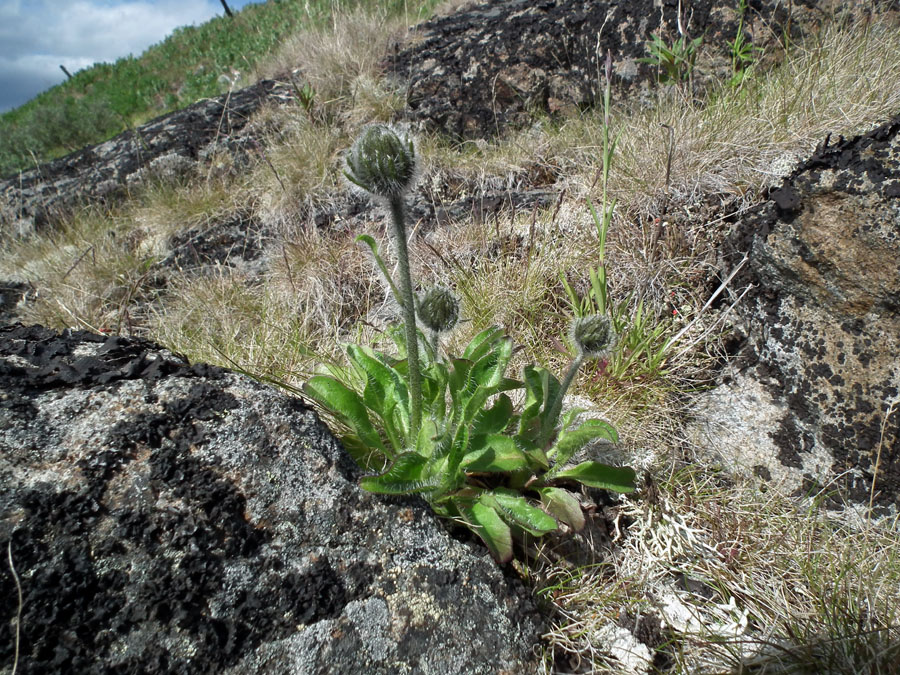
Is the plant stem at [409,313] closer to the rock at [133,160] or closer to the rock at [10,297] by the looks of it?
the rock at [10,297]

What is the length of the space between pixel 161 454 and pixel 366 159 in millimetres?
1062

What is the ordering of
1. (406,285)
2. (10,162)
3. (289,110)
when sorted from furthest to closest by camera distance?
(10,162), (289,110), (406,285)

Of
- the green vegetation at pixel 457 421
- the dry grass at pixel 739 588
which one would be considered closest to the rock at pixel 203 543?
the green vegetation at pixel 457 421

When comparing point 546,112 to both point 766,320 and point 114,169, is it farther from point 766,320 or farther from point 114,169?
point 114,169

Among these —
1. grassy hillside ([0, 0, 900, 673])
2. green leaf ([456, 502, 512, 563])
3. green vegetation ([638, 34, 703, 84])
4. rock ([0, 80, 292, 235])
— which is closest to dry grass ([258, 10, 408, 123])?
grassy hillside ([0, 0, 900, 673])

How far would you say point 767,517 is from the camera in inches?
78.9

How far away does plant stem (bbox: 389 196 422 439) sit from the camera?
4.90 feet

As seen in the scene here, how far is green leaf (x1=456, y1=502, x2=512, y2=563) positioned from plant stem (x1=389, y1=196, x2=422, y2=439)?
1.17ft

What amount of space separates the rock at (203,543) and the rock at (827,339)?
1.50 metres

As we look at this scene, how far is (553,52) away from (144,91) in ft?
49.6

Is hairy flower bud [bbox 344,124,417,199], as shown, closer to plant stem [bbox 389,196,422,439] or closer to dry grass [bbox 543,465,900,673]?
plant stem [bbox 389,196,422,439]

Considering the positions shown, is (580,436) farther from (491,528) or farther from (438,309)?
(438,309)

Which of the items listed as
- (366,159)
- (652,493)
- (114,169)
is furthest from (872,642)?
(114,169)

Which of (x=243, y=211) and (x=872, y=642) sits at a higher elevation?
(x=243, y=211)
